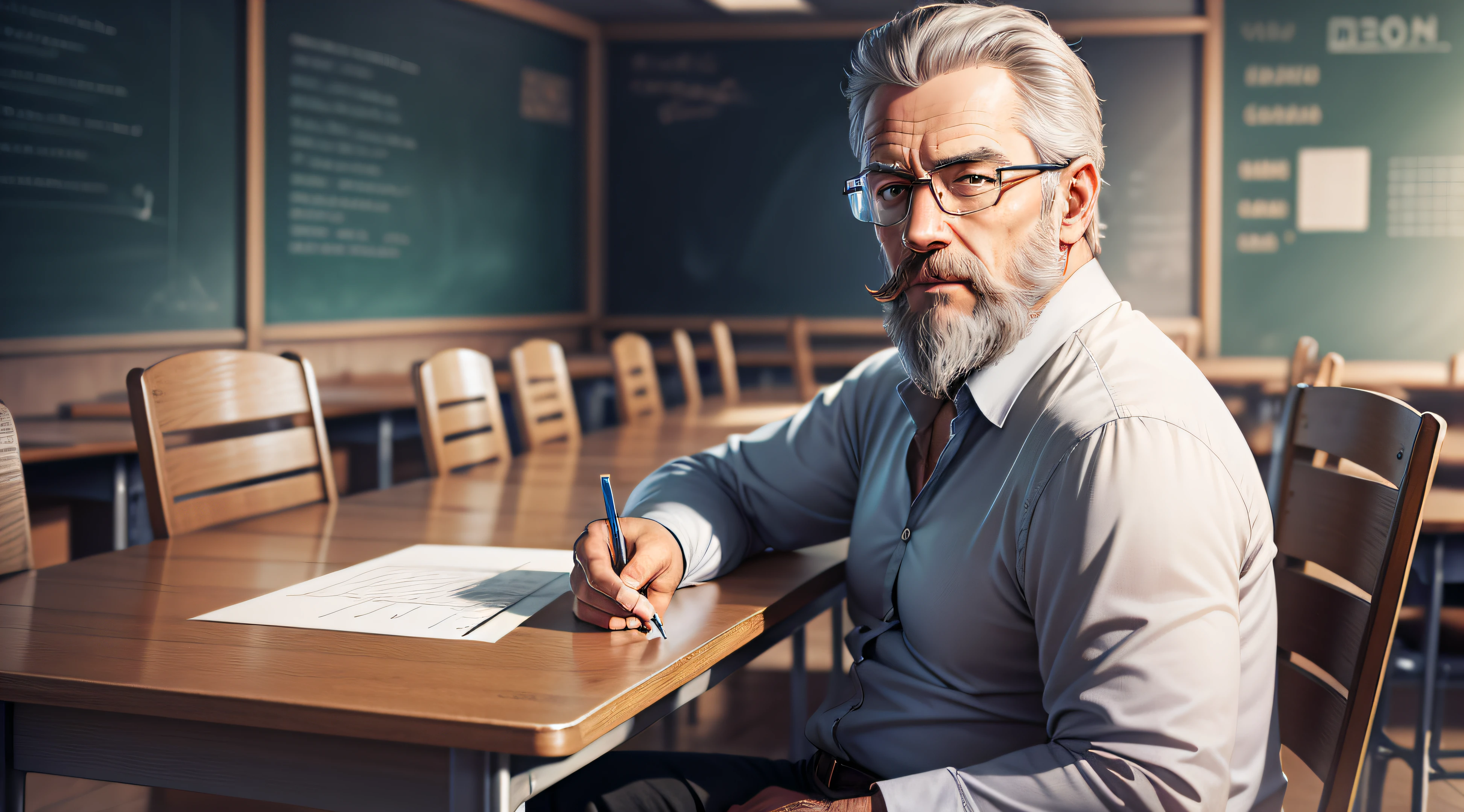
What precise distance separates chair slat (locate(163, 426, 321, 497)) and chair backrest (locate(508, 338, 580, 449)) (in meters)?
0.92

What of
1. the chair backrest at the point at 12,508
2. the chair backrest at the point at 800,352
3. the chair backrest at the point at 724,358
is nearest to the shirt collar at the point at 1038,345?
the chair backrest at the point at 12,508

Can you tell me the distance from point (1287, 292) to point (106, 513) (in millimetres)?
5566

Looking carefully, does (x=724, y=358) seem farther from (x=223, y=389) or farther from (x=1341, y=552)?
(x=1341, y=552)

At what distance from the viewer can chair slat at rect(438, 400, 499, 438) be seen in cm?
231

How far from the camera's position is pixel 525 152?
5.76 metres

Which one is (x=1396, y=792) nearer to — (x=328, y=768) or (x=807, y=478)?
(x=807, y=478)

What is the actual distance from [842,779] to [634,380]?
276cm

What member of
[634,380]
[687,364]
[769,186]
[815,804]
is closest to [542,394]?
[634,380]

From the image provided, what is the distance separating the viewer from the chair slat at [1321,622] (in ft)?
3.64

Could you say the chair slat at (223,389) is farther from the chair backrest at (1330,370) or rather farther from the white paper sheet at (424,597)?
the chair backrest at (1330,370)

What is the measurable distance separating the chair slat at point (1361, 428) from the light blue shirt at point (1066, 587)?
0.78ft

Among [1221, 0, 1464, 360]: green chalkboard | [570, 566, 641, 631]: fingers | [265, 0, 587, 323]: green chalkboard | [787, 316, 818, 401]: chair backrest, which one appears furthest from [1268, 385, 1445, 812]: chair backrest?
[1221, 0, 1464, 360]: green chalkboard

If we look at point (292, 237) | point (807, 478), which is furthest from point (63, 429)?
point (807, 478)

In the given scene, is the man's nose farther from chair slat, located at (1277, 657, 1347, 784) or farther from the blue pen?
chair slat, located at (1277, 657, 1347, 784)
